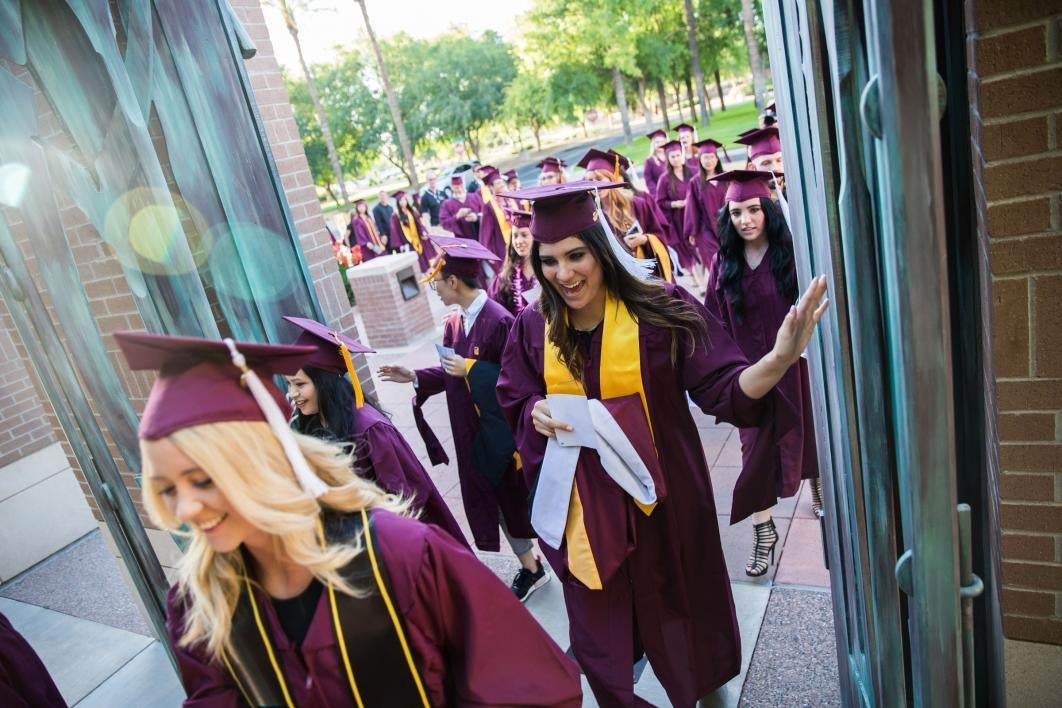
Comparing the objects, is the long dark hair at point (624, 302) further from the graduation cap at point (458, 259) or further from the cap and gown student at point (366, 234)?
the cap and gown student at point (366, 234)

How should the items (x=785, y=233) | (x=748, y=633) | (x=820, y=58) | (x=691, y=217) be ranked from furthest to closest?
1. (x=691, y=217)
2. (x=785, y=233)
3. (x=748, y=633)
4. (x=820, y=58)

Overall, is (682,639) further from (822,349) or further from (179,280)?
(179,280)

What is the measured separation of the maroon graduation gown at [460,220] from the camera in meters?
13.9

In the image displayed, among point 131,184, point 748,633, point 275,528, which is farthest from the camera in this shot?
point 748,633

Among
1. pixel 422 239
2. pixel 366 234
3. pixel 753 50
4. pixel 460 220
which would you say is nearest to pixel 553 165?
pixel 460 220

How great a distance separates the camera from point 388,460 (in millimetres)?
3154

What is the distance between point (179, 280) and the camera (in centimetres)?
328

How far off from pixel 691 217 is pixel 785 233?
443 cm

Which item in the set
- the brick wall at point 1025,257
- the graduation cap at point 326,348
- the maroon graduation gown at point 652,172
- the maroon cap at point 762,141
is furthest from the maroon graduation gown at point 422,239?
the brick wall at point 1025,257

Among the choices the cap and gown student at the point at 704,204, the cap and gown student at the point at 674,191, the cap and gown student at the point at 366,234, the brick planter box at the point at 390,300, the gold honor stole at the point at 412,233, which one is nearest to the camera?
the cap and gown student at the point at 704,204

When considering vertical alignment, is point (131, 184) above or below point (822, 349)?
above

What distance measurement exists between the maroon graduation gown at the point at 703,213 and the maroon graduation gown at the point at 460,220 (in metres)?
6.03

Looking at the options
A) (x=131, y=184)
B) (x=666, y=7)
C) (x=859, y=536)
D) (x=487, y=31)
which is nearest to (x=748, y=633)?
(x=859, y=536)

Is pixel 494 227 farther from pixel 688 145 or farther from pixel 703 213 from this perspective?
pixel 703 213
